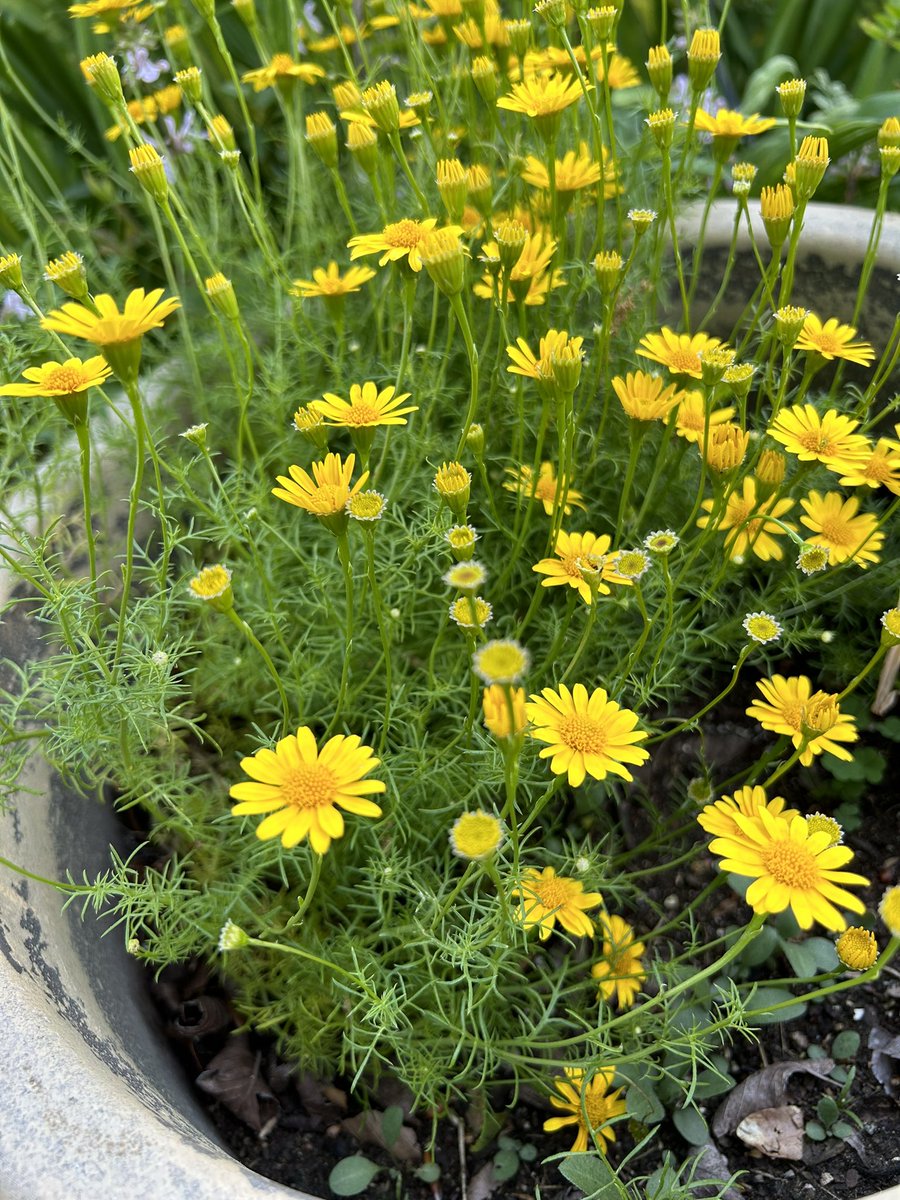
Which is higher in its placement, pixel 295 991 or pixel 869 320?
pixel 869 320

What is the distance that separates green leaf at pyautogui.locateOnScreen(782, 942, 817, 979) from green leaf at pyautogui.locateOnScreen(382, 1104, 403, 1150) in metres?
0.42

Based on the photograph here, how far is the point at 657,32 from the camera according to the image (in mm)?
2057

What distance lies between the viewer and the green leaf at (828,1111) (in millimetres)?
980

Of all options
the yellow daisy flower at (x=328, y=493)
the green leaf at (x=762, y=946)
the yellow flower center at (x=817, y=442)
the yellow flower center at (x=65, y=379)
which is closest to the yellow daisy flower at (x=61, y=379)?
the yellow flower center at (x=65, y=379)

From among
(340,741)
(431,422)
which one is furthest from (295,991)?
(431,422)

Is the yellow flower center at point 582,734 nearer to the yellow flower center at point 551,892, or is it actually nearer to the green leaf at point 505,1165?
the yellow flower center at point 551,892

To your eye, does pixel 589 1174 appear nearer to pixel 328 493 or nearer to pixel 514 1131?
pixel 514 1131

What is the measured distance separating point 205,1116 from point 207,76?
180cm

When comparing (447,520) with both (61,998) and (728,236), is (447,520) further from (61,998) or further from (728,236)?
(728,236)

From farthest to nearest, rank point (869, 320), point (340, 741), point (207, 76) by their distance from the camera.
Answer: point (207, 76), point (869, 320), point (340, 741)

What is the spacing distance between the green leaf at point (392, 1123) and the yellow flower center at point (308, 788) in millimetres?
462

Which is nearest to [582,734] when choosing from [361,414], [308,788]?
[308,788]

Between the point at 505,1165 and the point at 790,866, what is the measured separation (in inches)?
18.7

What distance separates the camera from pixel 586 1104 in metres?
0.95
